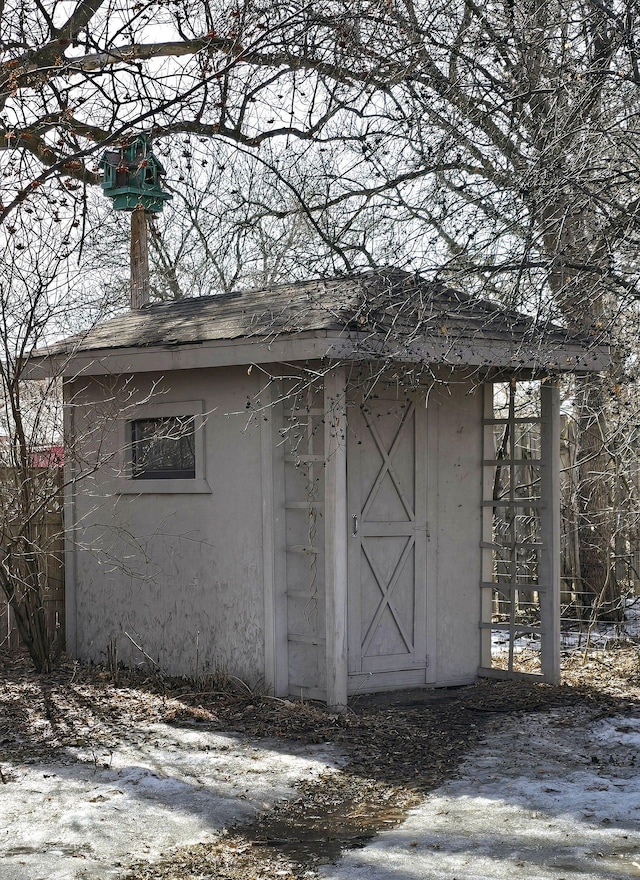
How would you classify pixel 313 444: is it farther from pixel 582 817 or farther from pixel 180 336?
pixel 582 817

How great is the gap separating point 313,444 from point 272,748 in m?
2.35

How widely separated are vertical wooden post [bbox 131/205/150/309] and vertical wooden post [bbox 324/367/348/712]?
146 inches

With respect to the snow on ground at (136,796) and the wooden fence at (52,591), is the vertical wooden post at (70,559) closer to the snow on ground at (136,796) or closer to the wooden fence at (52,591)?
the wooden fence at (52,591)

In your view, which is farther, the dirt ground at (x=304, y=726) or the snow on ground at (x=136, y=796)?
the dirt ground at (x=304, y=726)

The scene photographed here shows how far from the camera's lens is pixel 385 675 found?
836cm

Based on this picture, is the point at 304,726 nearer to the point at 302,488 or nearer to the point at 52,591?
the point at 302,488

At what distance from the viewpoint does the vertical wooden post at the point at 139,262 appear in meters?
10.5

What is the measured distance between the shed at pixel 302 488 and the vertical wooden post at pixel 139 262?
944 millimetres

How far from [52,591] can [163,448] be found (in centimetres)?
202

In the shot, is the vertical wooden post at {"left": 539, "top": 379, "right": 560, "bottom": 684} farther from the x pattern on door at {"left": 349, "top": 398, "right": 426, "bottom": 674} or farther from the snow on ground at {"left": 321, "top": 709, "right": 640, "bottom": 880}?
the snow on ground at {"left": 321, "top": 709, "right": 640, "bottom": 880}

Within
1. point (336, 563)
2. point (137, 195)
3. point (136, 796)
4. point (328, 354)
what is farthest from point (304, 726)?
point (137, 195)

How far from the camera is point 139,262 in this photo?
1059cm

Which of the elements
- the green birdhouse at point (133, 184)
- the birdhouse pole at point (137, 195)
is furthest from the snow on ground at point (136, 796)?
the green birdhouse at point (133, 184)

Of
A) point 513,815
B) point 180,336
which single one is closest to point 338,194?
point 180,336
